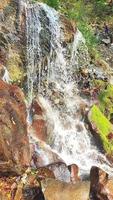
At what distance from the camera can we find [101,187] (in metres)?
9.70

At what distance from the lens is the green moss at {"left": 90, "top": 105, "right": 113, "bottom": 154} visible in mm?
14828

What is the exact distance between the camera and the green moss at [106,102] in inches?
657

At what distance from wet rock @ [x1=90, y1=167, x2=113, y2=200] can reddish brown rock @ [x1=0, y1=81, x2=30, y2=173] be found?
60.4 inches

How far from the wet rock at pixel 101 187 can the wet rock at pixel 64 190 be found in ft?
1.35

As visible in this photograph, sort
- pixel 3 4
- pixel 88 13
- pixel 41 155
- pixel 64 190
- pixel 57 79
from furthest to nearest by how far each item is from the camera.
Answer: pixel 88 13, pixel 57 79, pixel 3 4, pixel 41 155, pixel 64 190

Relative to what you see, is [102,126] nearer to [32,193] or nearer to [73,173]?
[73,173]

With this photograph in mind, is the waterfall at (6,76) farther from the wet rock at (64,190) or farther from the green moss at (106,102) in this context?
the wet rock at (64,190)

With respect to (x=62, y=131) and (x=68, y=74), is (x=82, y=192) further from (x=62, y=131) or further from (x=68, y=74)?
(x=68, y=74)

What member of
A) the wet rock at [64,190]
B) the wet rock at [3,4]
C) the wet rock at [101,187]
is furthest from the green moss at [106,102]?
the wet rock at [64,190]

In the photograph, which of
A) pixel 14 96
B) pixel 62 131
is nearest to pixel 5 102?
pixel 14 96

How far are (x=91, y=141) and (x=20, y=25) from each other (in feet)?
16.7

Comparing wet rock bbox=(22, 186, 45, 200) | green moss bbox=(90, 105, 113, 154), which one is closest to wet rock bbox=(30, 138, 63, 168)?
wet rock bbox=(22, 186, 45, 200)

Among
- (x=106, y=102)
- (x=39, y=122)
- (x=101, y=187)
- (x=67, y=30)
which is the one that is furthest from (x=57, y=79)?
(x=101, y=187)

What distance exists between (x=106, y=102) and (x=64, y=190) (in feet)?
26.4
